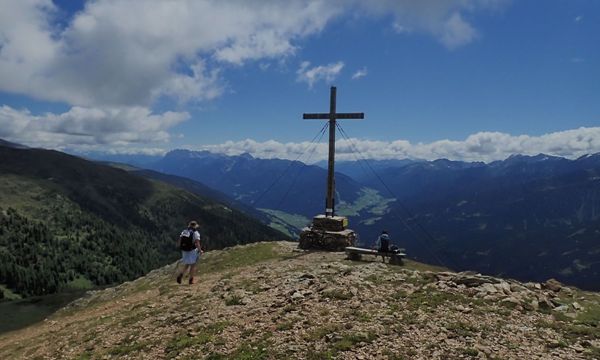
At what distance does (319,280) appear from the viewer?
2267 centimetres

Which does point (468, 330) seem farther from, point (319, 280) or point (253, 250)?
point (253, 250)

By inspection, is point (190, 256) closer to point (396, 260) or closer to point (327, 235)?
point (327, 235)

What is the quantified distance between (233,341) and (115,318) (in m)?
10.7

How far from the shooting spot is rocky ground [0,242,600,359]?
48.2 ft

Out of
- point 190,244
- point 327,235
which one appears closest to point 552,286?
point 327,235

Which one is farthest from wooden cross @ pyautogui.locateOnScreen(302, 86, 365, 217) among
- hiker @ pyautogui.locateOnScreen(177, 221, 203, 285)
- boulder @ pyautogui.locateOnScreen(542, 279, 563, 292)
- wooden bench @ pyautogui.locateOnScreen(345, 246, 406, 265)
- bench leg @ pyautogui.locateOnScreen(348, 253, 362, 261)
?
boulder @ pyautogui.locateOnScreen(542, 279, 563, 292)

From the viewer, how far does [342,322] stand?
54.6ft

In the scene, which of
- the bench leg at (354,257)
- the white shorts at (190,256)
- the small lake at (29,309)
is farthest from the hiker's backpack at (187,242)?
the small lake at (29,309)

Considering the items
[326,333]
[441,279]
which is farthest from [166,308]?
[441,279]

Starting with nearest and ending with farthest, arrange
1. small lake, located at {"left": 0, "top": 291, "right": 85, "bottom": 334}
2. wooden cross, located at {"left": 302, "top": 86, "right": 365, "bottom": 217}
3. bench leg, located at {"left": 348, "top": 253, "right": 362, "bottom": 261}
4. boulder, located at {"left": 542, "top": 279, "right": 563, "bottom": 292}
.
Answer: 1. boulder, located at {"left": 542, "top": 279, "right": 563, "bottom": 292}
2. bench leg, located at {"left": 348, "top": 253, "right": 362, "bottom": 261}
3. wooden cross, located at {"left": 302, "top": 86, "right": 365, "bottom": 217}
4. small lake, located at {"left": 0, "top": 291, "right": 85, "bottom": 334}

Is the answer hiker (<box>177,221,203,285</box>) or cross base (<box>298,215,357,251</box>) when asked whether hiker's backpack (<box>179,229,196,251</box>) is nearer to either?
hiker (<box>177,221,203,285</box>)

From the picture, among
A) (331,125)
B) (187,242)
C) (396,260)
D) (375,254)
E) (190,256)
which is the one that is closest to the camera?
(187,242)

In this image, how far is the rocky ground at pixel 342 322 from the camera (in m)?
14.7

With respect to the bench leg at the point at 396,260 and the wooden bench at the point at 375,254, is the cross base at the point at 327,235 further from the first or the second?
the bench leg at the point at 396,260
